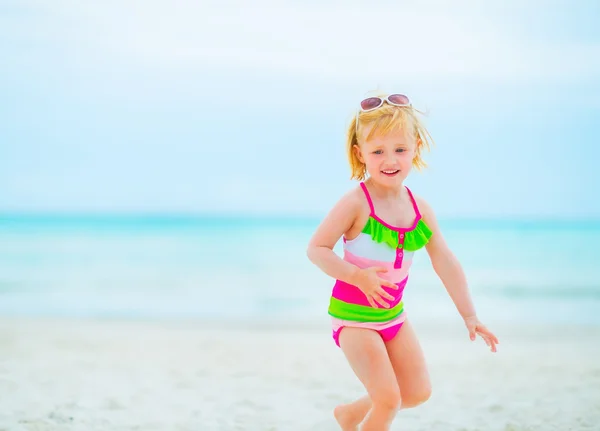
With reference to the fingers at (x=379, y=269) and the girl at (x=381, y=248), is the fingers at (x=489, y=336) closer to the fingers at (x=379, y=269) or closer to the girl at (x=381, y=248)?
the girl at (x=381, y=248)

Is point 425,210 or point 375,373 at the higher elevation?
point 425,210

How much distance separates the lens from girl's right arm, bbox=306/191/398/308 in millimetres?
3201

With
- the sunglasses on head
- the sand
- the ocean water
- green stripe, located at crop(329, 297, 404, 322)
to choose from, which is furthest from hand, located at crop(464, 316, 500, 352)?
the ocean water

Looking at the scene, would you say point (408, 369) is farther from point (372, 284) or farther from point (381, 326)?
point (372, 284)

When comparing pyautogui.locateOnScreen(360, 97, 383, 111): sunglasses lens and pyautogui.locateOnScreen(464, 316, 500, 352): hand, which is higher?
pyautogui.locateOnScreen(360, 97, 383, 111): sunglasses lens

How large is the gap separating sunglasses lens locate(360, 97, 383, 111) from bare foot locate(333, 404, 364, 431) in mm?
1408

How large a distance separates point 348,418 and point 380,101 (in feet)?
→ 4.90

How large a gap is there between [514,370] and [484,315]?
4.48 m

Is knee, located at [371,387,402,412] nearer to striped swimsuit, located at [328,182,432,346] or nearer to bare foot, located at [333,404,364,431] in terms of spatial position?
striped swimsuit, located at [328,182,432,346]

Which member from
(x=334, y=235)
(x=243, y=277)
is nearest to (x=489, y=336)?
(x=334, y=235)

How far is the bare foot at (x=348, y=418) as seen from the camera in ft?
12.5

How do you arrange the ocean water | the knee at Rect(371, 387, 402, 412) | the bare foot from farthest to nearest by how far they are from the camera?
Result: the ocean water → the bare foot → the knee at Rect(371, 387, 402, 412)

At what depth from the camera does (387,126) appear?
3.44 meters

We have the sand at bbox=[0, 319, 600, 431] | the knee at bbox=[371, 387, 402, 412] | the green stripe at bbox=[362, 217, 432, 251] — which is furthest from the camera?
the sand at bbox=[0, 319, 600, 431]
